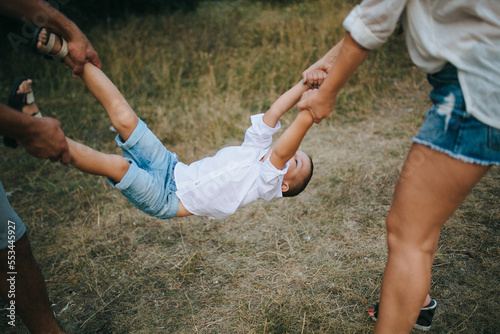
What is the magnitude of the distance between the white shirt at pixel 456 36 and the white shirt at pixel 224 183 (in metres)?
1.00

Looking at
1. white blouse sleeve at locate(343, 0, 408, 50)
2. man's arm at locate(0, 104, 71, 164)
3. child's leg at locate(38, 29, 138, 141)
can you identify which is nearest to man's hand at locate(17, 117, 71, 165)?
man's arm at locate(0, 104, 71, 164)

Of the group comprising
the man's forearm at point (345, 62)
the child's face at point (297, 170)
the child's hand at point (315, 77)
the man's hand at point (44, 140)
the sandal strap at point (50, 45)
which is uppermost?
the sandal strap at point (50, 45)

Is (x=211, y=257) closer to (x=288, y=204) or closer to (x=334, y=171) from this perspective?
(x=288, y=204)

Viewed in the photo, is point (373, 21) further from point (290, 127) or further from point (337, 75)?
point (290, 127)

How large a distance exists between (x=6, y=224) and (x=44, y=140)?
41 centimetres

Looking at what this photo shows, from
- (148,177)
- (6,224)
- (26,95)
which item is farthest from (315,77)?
Answer: (6,224)

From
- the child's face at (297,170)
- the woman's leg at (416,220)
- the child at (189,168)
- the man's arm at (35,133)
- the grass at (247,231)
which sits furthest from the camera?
the child's face at (297,170)

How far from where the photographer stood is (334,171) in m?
3.18

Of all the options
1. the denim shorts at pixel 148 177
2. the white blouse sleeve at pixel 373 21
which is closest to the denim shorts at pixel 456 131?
the white blouse sleeve at pixel 373 21

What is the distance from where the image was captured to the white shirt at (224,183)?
80.9 inches

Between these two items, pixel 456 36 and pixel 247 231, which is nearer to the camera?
pixel 456 36

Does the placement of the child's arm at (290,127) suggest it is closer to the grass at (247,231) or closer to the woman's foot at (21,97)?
the grass at (247,231)

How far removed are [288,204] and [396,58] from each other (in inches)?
134

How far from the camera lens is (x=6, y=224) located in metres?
1.44
